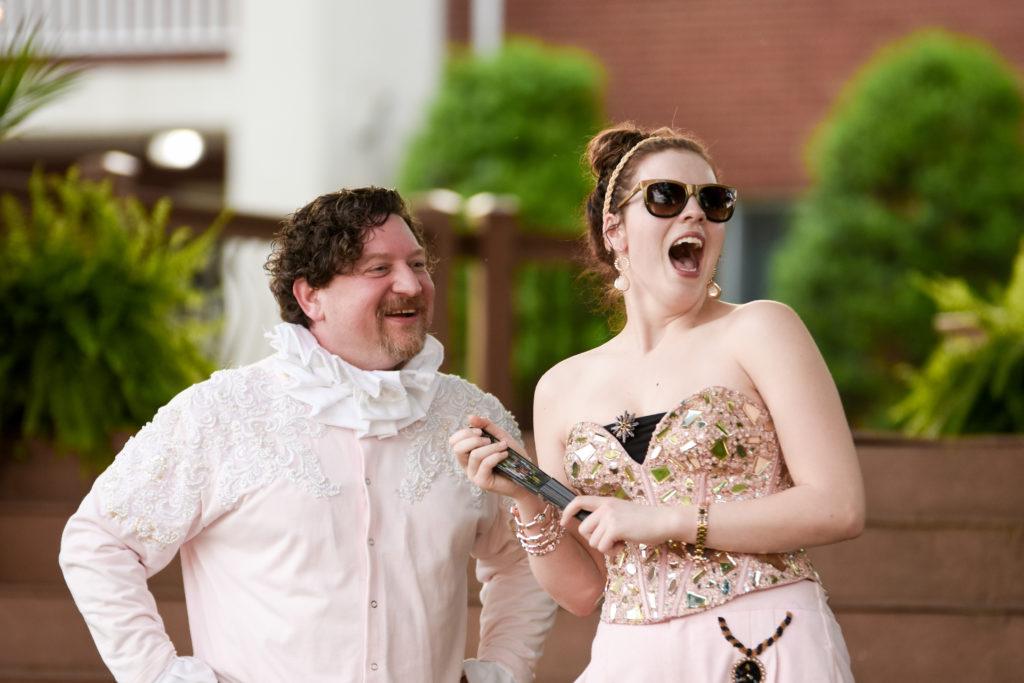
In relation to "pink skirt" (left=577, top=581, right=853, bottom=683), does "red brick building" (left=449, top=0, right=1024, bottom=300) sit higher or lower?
higher

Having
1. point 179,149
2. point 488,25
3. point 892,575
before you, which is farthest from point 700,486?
point 488,25

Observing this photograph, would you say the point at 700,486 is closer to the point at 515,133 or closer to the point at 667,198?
the point at 667,198

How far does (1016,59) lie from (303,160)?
18.9 ft

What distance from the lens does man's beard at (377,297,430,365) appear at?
3658mm

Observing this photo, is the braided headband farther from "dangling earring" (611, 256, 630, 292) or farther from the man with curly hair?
the man with curly hair

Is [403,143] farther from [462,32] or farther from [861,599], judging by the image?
[861,599]

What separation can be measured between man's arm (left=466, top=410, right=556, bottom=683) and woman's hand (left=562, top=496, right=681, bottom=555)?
718mm

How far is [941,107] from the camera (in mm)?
11125

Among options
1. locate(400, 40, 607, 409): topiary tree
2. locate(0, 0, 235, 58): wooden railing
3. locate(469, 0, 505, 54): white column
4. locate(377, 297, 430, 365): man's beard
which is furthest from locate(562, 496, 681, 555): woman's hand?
locate(469, 0, 505, 54): white column

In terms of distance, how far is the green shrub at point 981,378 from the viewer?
7074 millimetres

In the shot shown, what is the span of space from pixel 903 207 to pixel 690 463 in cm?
896

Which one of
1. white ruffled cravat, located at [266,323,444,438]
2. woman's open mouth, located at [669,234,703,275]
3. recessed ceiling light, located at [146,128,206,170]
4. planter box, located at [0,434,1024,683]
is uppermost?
woman's open mouth, located at [669,234,703,275]

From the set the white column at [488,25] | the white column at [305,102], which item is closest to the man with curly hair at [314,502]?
the white column at [305,102]

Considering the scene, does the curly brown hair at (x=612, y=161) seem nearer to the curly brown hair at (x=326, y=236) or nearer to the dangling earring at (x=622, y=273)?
the dangling earring at (x=622, y=273)
